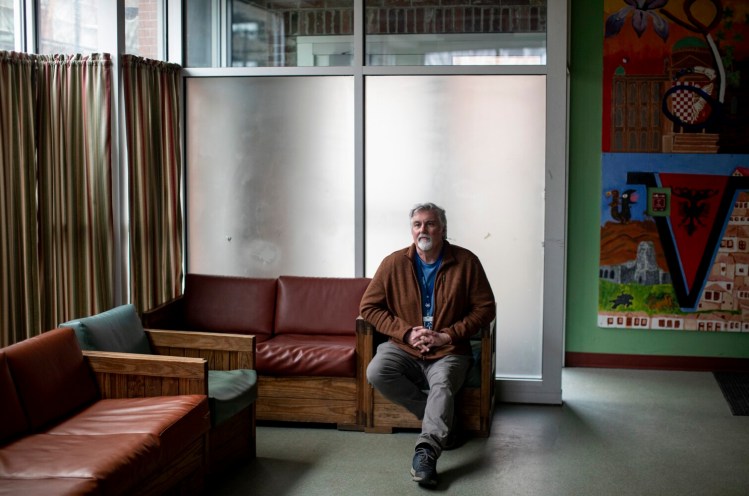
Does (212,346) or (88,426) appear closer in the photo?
(88,426)

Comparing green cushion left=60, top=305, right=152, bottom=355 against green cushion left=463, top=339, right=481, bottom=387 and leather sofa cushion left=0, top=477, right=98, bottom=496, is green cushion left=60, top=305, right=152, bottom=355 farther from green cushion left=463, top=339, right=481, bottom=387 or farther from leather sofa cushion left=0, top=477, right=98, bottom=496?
green cushion left=463, top=339, right=481, bottom=387

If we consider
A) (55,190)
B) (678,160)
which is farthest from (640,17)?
(55,190)

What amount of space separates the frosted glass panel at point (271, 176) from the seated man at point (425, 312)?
85 centimetres

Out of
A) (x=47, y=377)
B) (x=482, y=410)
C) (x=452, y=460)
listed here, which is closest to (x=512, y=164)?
(x=482, y=410)

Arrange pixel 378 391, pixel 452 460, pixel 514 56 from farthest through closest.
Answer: pixel 514 56 < pixel 378 391 < pixel 452 460

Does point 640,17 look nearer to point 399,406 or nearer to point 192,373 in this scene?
point 399,406

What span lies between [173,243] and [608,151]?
311 cm

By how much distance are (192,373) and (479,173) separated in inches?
96.6

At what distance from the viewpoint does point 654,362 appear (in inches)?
268

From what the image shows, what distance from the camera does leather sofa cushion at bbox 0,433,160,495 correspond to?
10.5 feet

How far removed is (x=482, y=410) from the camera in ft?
16.6

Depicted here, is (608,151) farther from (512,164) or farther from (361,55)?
(361,55)

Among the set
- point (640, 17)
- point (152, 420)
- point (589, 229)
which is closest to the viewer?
point (152, 420)

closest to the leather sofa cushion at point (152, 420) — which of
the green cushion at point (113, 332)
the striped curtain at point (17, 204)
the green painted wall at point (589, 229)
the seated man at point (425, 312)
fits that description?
the green cushion at point (113, 332)
